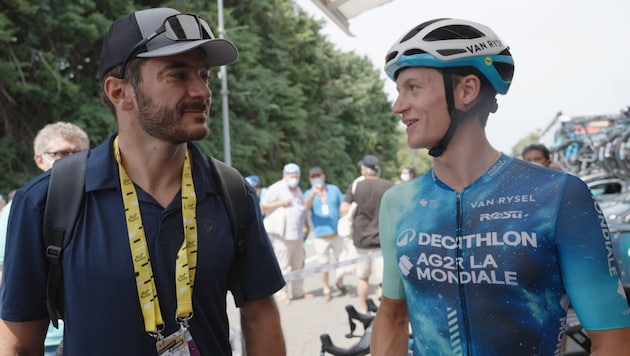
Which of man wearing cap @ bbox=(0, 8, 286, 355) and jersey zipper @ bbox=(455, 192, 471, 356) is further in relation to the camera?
jersey zipper @ bbox=(455, 192, 471, 356)

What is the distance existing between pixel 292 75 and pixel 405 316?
108ft

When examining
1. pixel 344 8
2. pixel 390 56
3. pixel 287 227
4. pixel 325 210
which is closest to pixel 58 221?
pixel 390 56

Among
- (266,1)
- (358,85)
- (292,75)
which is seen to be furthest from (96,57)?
(358,85)

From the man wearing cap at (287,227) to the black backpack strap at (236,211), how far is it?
6.77 metres

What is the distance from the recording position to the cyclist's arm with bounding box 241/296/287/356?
2.08 meters

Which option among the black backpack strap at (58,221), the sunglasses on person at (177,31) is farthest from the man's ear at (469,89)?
the black backpack strap at (58,221)

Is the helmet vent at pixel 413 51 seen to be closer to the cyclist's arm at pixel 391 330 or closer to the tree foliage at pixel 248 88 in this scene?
the cyclist's arm at pixel 391 330

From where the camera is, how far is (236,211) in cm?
198

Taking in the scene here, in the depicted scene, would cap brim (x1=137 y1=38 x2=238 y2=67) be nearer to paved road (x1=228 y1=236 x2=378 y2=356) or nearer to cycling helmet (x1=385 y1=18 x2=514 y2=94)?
cycling helmet (x1=385 y1=18 x2=514 y2=94)

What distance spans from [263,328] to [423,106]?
0.95 metres

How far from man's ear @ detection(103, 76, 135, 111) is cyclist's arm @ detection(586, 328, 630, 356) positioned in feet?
5.28

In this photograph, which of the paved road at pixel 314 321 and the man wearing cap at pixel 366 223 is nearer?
the paved road at pixel 314 321

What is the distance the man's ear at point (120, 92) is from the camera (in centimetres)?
194

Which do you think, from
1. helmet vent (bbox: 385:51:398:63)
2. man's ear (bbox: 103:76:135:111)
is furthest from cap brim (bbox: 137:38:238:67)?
helmet vent (bbox: 385:51:398:63)
